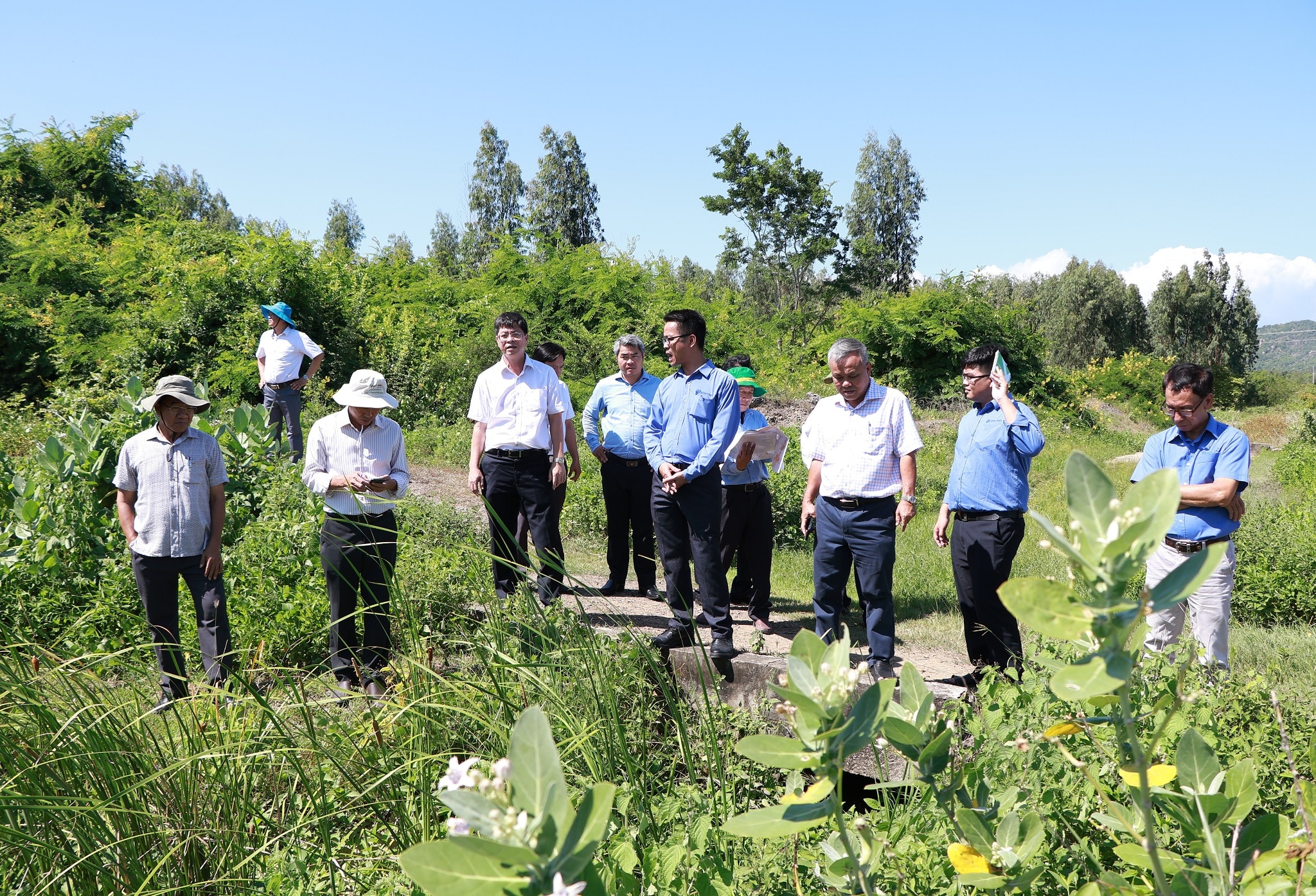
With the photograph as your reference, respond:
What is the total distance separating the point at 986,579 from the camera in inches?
204

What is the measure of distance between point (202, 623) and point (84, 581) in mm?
1087

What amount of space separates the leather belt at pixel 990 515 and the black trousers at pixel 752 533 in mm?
1855

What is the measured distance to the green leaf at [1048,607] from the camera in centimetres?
87

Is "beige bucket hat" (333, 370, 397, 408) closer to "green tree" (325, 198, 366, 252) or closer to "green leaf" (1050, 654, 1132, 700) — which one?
"green leaf" (1050, 654, 1132, 700)

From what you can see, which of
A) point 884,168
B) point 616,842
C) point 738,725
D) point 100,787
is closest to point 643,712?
point 738,725

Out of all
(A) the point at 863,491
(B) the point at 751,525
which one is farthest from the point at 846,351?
(B) the point at 751,525

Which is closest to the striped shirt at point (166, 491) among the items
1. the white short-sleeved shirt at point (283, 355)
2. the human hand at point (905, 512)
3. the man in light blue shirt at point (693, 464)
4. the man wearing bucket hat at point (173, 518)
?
the man wearing bucket hat at point (173, 518)

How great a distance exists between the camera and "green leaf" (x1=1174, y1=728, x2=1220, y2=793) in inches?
45.7

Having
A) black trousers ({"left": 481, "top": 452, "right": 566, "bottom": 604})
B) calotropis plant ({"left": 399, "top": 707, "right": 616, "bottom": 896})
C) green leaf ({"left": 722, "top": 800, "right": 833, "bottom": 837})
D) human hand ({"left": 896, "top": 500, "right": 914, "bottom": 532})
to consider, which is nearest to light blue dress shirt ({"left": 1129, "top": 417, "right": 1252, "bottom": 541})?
human hand ({"left": 896, "top": 500, "right": 914, "bottom": 532})

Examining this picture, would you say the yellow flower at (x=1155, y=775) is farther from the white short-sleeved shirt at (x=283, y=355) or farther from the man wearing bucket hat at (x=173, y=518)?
the white short-sleeved shirt at (x=283, y=355)

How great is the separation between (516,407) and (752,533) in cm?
207

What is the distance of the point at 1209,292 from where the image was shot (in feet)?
142

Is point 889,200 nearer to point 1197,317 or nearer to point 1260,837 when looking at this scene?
point 1197,317

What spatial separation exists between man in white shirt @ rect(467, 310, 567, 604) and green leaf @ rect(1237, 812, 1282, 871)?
5.09 metres
